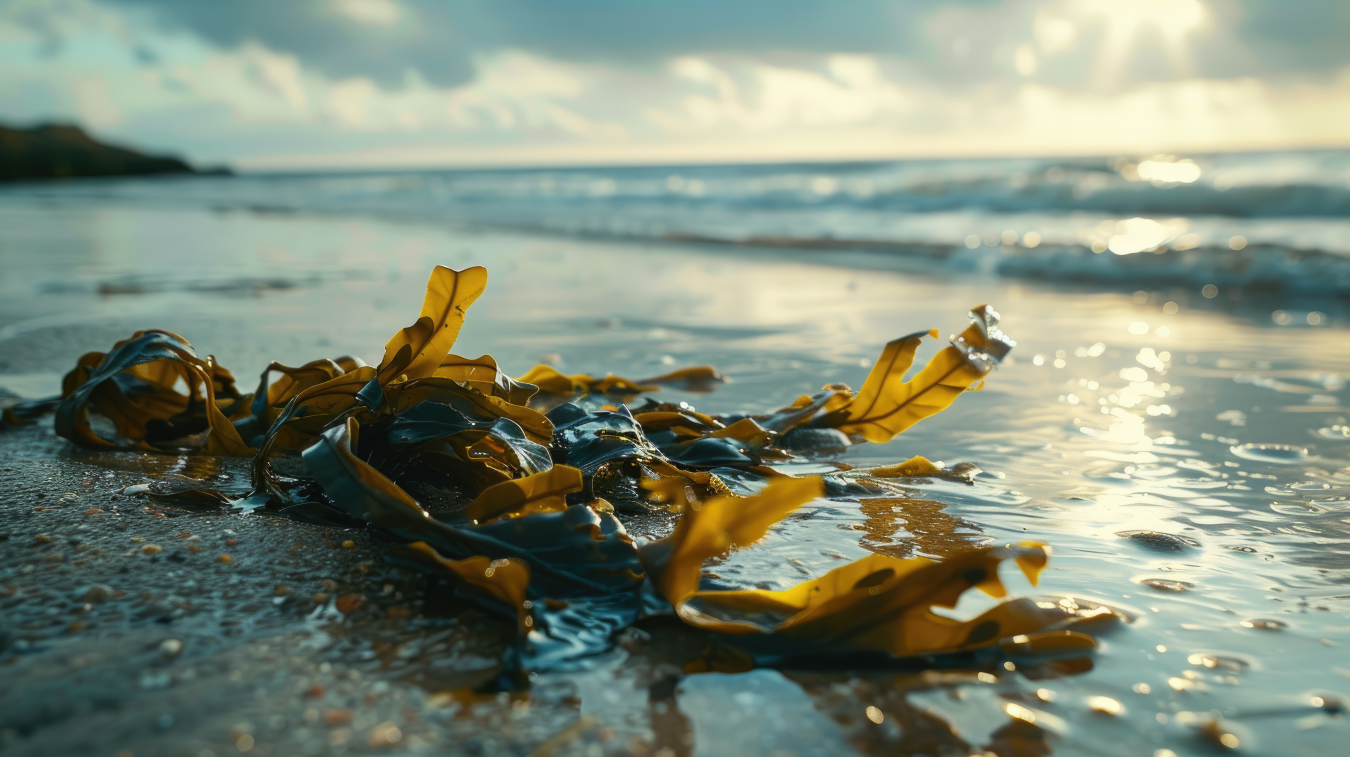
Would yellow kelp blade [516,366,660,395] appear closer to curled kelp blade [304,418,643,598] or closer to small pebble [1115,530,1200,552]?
curled kelp blade [304,418,643,598]

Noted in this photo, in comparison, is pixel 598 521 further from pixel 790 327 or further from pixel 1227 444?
pixel 790 327

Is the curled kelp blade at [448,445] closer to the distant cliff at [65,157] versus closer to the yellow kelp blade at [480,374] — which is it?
the yellow kelp blade at [480,374]

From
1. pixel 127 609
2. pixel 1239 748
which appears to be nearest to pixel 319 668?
pixel 127 609

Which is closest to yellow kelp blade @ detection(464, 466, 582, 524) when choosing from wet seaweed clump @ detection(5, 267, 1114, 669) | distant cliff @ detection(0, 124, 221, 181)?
wet seaweed clump @ detection(5, 267, 1114, 669)

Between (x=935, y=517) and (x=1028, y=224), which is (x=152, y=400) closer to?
(x=935, y=517)

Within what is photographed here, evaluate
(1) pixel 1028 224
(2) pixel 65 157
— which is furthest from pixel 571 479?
(2) pixel 65 157

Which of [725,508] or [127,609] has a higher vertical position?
[725,508]
